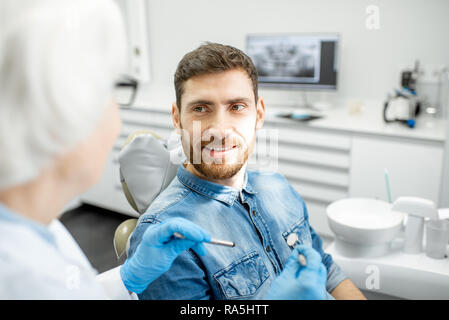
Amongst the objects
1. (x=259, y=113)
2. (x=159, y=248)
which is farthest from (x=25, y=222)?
(x=259, y=113)

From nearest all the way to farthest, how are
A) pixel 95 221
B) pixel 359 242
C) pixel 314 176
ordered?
pixel 359 242 < pixel 314 176 < pixel 95 221

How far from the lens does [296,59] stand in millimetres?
2979

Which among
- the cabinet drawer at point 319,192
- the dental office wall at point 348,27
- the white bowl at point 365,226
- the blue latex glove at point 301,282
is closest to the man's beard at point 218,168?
the blue latex glove at point 301,282

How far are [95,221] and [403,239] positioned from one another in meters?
2.62

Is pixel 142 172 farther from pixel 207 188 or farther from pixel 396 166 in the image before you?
pixel 396 166

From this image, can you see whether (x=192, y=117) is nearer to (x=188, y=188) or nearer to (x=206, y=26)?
(x=188, y=188)

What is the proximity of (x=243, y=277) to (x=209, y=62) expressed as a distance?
1.97 ft

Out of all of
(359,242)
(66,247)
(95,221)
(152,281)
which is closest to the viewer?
(66,247)

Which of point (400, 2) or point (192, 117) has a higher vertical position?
point (400, 2)

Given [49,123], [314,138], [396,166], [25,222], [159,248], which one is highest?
[49,123]

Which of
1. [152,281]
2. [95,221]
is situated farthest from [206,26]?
[152,281]

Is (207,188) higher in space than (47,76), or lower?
lower

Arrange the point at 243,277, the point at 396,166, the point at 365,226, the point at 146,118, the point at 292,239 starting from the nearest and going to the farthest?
the point at 243,277 → the point at 292,239 → the point at 365,226 → the point at 396,166 → the point at 146,118

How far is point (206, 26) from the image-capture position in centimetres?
351
